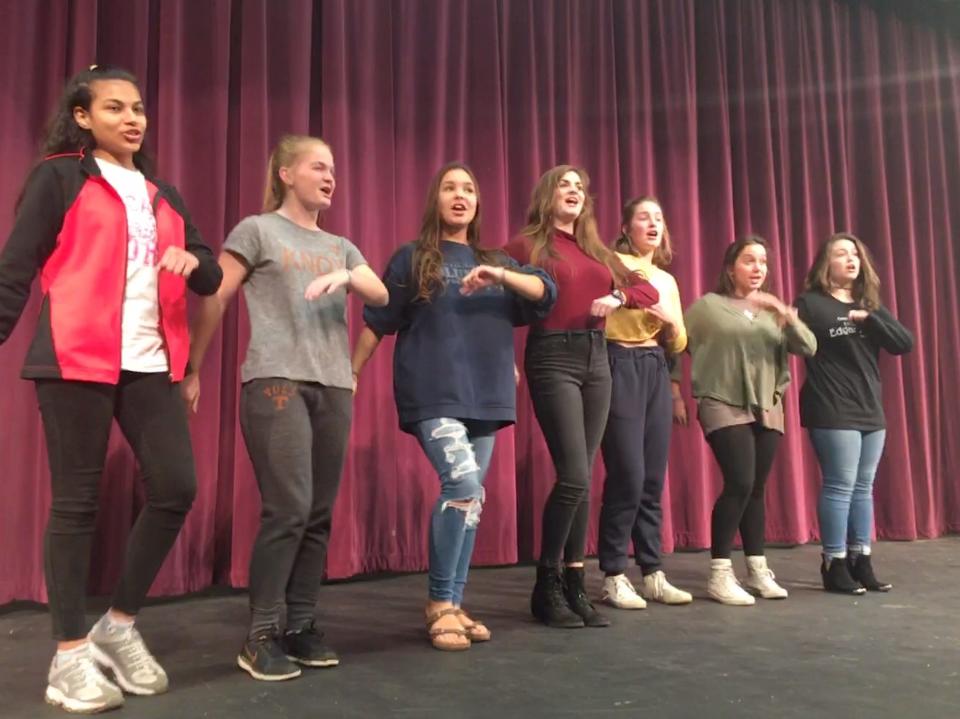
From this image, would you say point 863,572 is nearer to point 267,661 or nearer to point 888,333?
point 888,333

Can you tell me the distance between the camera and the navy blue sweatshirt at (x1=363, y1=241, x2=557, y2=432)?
2.01 metres

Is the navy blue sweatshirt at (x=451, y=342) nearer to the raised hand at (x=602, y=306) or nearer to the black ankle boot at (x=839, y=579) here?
the raised hand at (x=602, y=306)

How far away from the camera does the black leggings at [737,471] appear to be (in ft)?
8.59

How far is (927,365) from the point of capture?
14.6 ft

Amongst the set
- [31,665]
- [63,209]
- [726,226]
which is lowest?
[31,665]

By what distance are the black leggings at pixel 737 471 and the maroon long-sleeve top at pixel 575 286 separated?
23.7 inches

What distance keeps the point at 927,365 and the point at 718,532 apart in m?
2.58

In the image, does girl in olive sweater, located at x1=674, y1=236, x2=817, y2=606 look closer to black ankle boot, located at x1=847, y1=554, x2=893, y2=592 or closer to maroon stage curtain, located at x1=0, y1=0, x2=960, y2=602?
black ankle boot, located at x1=847, y1=554, x2=893, y2=592

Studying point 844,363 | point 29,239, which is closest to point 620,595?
point 844,363

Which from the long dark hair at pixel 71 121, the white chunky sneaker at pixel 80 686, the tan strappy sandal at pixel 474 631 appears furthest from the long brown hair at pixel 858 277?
the white chunky sneaker at pixel 80 686

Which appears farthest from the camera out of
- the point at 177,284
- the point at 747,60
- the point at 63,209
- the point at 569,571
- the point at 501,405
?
the point at 747,60

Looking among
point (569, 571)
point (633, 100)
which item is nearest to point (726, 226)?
point (633, 100)

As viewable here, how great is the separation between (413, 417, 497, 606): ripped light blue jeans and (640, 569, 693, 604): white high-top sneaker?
790mm

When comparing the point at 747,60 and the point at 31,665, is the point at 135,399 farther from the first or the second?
the point at 747,60
